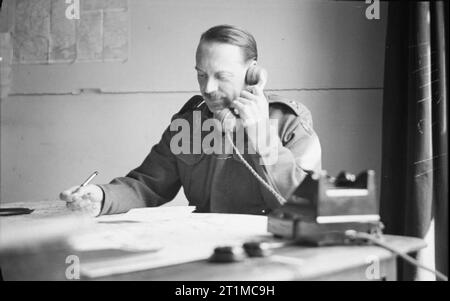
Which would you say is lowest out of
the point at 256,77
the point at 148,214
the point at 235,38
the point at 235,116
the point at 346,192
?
the point at 148,214

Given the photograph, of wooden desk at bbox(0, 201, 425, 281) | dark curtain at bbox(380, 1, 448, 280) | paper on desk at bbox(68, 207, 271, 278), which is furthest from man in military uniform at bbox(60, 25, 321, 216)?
wooden desk at bbox(0, 201, 425, 281)

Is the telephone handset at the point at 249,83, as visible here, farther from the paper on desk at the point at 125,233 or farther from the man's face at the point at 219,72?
the paper on desk at the point at 125,233

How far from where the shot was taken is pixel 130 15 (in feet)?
5.21

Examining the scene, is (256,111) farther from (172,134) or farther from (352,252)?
(352,252)

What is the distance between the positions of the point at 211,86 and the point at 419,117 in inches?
22.3

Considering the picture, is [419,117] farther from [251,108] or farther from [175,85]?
[175,85]

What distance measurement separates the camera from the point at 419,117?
1442mm

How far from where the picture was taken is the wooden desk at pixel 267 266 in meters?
0.79

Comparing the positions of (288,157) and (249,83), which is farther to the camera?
(249,83)

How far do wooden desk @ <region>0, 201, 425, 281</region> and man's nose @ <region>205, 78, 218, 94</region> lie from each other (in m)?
0.66

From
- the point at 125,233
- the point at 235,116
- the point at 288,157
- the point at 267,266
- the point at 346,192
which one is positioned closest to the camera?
the point at 267,266

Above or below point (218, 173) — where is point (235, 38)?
above
